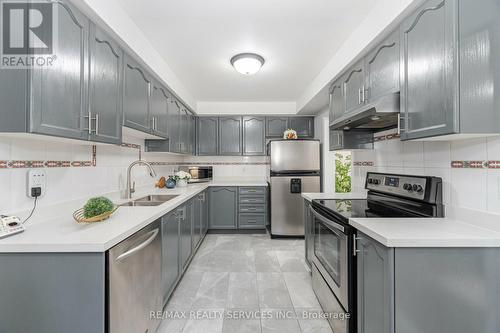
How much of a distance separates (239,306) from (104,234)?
4.44ft

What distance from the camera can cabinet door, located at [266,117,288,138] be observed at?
4.38m

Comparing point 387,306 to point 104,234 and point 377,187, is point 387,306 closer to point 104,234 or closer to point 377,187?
point 377,187

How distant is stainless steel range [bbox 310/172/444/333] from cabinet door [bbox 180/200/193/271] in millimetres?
1272

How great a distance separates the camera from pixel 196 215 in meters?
3.08

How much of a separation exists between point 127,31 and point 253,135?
281cm

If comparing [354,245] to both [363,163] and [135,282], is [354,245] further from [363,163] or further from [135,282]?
[363,163]

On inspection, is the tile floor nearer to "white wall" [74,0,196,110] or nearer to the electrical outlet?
the electrical outlet

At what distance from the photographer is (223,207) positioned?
13.1ft

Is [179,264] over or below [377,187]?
below

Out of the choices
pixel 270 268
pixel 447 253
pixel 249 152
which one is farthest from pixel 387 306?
pixel 249 152

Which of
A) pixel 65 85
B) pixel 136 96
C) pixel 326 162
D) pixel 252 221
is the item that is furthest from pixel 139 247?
pixel 326 162

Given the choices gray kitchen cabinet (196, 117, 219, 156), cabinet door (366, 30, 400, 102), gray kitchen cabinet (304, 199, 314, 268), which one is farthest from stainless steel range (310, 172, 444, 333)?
gray kitchen cabinet (196, 117, 219, 156)

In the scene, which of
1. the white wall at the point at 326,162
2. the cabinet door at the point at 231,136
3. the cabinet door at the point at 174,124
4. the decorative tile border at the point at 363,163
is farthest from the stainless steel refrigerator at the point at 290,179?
the cabinet door at the point at 174,124

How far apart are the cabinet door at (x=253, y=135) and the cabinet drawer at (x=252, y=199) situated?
85 centimetres
